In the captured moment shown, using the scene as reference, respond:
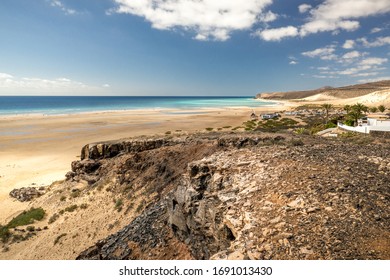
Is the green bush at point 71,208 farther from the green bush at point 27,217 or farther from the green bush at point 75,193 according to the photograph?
the green bush at point 27,217

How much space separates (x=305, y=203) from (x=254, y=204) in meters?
1.63

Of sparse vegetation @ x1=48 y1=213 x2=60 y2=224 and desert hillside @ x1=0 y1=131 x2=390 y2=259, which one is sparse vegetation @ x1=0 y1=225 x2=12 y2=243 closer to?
desert hillside @ x1=0 y1=131 x2=390 y2=259

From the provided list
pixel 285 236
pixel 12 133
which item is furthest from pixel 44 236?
pixel 12 133

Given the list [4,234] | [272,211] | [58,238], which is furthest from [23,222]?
[272,211]

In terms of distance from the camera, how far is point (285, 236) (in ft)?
23.1

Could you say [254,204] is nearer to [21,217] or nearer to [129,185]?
[129,185]

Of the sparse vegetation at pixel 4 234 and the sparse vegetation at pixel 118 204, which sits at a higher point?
the sparse vegetation at pixel 118 204

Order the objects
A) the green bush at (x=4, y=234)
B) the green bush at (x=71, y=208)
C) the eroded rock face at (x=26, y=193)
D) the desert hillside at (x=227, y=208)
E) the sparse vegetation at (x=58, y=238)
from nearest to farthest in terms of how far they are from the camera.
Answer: the desert hillside at (x=227, y=208), the sparse vegetation at (x=58, y=238), the green bush at (x=4, y=234), the green bush at (x=71, y=208), the eroded rock face at (x=26, y=193)

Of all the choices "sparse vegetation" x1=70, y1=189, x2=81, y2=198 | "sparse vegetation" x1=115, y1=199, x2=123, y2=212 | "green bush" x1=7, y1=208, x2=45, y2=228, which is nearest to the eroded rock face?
"green bush" x1=7, y1=208, x2=45, y2=228

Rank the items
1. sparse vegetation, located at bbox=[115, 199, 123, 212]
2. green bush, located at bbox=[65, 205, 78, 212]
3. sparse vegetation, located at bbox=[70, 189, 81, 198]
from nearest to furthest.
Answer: sparse vegetation, located at bbox=[115, 199, 123, 212]
green bush, located at bbox=[65, 205, 78, 212]
sparse vegetation, located at bbox=[70, 189, 81, 198]

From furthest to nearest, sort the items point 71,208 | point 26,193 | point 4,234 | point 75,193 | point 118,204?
point 26,193 < point 75,193 < point 71,208 < point 118,204 < point 4,234

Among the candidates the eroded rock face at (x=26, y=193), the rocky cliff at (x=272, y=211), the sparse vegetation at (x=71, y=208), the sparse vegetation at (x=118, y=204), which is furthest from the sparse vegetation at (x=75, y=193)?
the rocky cliff at (x=272, y=211)

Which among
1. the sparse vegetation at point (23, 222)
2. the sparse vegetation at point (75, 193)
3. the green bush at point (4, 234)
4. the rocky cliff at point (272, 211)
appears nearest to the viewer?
the rocky cliff at point (272, 211)

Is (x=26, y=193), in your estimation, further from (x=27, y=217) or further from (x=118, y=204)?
(x=118, y=204)
